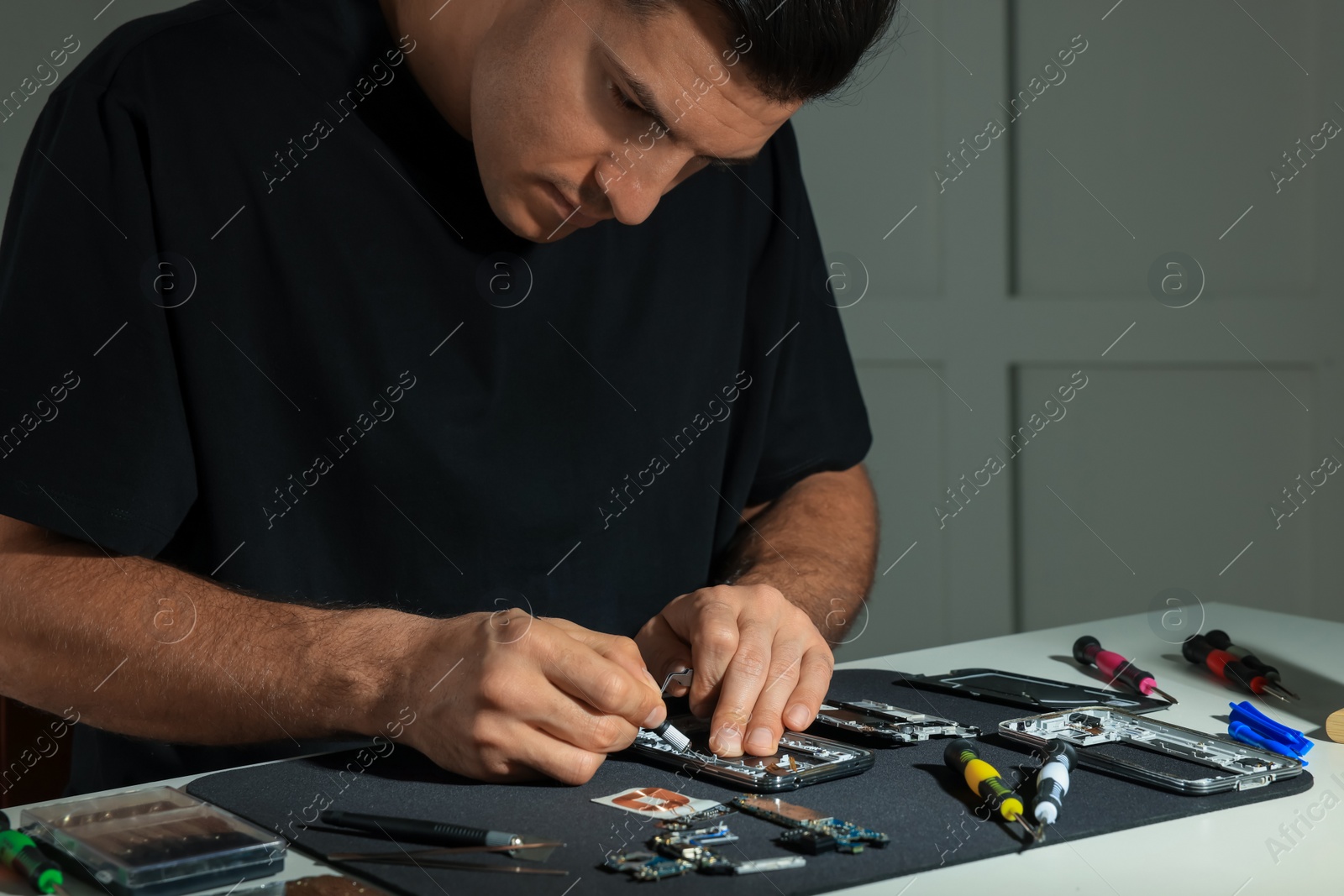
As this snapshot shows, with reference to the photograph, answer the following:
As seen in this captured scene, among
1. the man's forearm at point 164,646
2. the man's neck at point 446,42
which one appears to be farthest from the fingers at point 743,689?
the man's neck at point 446,42

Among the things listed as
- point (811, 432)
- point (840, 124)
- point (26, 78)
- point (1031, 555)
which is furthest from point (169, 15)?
point (1031, 555)

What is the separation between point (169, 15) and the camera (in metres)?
1.43

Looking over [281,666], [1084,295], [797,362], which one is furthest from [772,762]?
[1084,295]

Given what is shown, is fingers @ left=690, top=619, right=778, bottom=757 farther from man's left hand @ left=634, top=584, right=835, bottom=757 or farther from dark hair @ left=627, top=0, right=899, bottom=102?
dark hair @ left=627, top=0, right=899, bottom=102

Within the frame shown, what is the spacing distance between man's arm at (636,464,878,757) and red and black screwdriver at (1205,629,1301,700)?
1.45 feet

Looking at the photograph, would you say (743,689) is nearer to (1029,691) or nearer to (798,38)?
(1029,691)

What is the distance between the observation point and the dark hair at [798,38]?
1175 mm

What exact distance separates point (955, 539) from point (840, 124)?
3.82ft

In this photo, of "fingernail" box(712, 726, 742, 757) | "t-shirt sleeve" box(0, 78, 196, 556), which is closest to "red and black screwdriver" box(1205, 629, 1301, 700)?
"fingernail" box(712, 726, 742, 757)

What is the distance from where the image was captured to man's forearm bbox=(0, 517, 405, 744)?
120 cm

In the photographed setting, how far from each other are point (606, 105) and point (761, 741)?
0.62 metres

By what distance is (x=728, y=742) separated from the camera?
1.11 m

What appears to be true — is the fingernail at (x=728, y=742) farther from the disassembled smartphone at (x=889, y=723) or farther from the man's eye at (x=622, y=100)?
the man's eye at (x=622, y=100)

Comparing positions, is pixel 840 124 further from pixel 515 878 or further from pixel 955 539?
pixel 515 878
